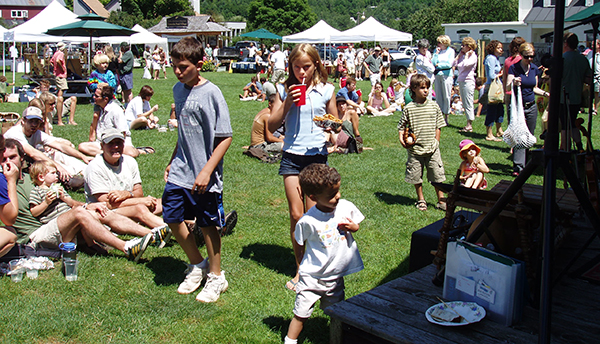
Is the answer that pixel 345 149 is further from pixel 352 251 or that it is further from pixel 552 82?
pixel 552 82

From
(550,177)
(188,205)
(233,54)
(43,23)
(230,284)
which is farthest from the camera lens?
(233,54)

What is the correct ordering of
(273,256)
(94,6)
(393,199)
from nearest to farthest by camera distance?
(273,256)
(393,199)
(94,6)

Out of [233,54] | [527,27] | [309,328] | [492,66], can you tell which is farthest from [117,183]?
[527,27]

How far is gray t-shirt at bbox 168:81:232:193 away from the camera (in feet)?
12.7

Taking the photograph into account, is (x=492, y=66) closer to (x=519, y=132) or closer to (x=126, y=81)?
(x=519, y=132)

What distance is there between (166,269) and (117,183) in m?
1.28

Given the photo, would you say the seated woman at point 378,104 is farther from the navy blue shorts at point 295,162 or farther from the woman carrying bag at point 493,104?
the navy blue shorts at point 295,162

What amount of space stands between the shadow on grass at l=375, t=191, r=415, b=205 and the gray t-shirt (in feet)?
11.6

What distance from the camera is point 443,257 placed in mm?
3471

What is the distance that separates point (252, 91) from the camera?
62.6 feet

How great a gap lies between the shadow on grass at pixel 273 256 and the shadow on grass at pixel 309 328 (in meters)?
0.82

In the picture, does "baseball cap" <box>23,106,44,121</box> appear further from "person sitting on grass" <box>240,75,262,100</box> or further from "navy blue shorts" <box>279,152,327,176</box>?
"person sitting on grass" <box>240,75,262,100</box>

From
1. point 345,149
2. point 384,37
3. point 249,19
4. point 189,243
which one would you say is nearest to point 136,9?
point 249,19

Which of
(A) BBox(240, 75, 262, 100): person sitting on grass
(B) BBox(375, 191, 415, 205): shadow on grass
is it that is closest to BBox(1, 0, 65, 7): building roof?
(A) BBox(240, 75, 262, 100): person sitting on grass
